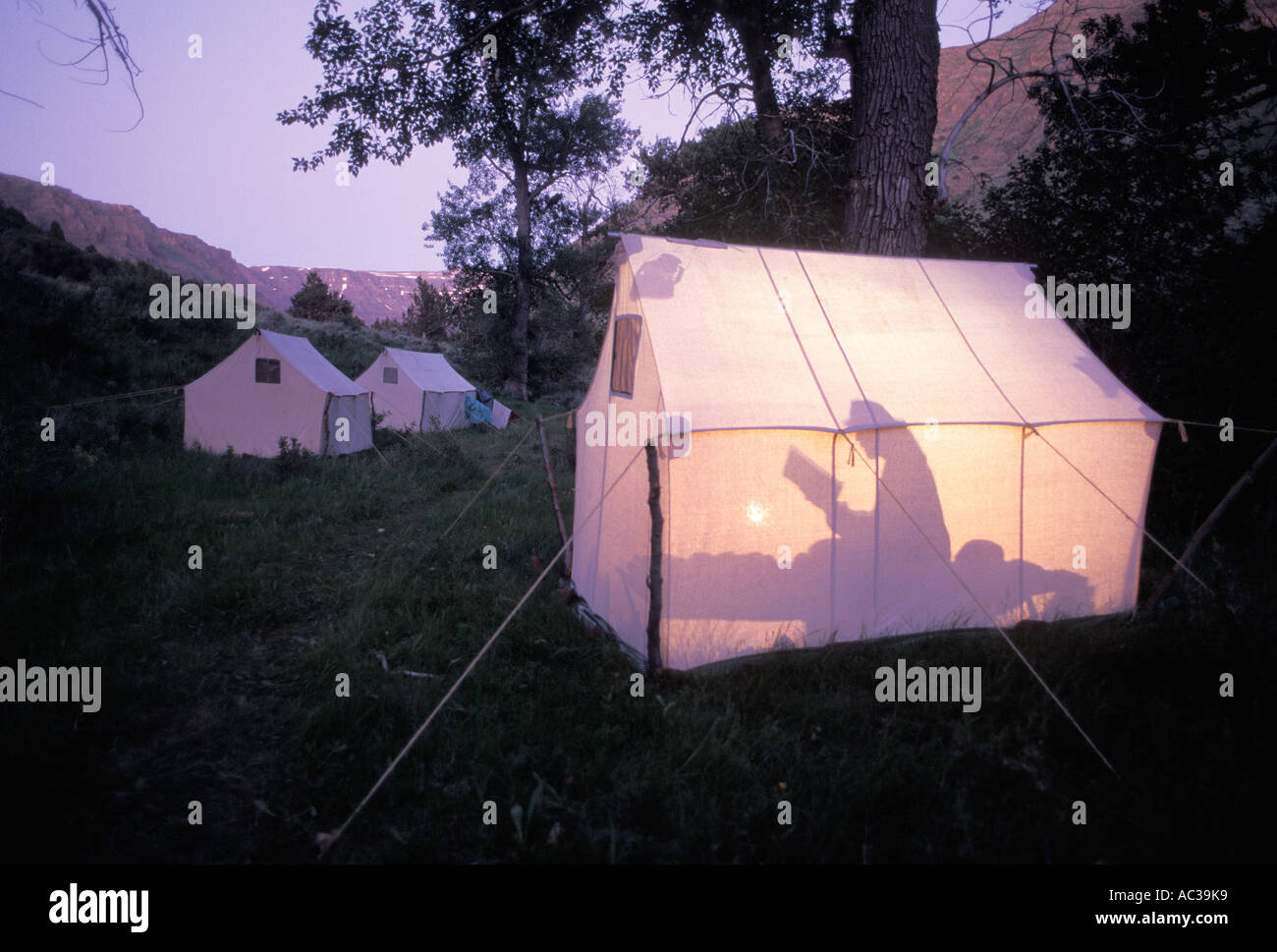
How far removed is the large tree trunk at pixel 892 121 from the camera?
709 centimetres

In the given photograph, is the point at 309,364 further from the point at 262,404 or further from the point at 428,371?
the point at 428,371

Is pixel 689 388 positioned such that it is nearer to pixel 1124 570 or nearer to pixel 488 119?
pixel 1124 570

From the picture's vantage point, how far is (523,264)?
22453mm

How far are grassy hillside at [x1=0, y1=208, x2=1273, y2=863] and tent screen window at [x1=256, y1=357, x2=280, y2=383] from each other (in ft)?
19.2

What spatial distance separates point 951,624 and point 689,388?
8.99 ft

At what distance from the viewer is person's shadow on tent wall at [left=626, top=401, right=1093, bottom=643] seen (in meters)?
4.22

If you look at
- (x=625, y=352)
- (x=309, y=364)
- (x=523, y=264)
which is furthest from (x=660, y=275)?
(x=523, y=264)

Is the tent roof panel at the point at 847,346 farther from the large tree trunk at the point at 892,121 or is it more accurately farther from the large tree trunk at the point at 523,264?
the large tree trunk at the point at 523,264

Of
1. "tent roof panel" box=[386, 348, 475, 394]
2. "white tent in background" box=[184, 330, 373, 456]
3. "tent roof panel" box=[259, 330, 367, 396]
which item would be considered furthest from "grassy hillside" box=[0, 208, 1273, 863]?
"tent roof panel" box=[386, 348, 475, 394]

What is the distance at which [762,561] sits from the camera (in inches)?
168

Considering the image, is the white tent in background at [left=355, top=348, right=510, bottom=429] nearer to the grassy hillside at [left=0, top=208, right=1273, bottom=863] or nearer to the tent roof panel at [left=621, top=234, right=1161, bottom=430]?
the grassy hillside at [left=0, top=208, right=1273, bottom=863]

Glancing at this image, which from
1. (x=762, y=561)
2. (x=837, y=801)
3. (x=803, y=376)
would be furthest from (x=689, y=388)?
(x=837, y=801)

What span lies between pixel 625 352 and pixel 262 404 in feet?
32.8

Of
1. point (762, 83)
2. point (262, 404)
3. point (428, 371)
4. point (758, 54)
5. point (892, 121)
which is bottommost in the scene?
point (262, 404)
